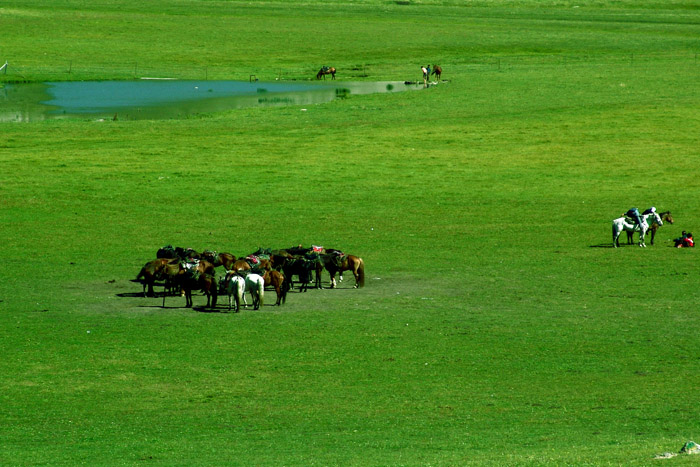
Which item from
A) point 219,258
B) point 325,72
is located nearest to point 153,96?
point 325,72

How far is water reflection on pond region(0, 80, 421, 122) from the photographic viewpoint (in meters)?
62.8

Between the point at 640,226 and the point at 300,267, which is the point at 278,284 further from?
the point at 640,226

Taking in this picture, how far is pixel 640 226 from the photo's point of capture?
3231 centimetres

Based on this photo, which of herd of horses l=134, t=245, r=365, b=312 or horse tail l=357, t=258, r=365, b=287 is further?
horse tail l=357, t=258, r=365, b=287

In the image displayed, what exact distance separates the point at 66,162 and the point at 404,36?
69.6 meters

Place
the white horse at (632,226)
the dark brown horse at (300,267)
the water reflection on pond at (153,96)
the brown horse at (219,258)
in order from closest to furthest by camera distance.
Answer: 1. the dark brown horse at (300,267)
2. the brown horse at (219,258)
3. the white horse at (632,226)
4. the water reflection on pond at (153,96)

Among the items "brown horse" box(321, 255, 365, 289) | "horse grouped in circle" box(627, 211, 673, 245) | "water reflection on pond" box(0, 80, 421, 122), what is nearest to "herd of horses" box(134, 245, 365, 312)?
"brown horse" box(321, 255, 365, 289)

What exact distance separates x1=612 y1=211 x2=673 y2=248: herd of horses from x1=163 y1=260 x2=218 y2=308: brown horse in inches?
547

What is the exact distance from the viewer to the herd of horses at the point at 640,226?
32.0m

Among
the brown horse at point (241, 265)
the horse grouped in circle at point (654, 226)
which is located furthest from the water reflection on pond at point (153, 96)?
the brown horse at point (241, 265)

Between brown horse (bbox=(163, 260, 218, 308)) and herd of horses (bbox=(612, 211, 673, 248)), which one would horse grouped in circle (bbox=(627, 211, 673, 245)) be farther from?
brown horse (bbox=(163, 260, 218, 308))

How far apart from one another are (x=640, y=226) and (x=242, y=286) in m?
14.5

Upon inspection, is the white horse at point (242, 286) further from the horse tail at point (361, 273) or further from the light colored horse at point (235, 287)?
the horse tail at point (361, 273)

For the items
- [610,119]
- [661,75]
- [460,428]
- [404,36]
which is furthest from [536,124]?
[404,36]
